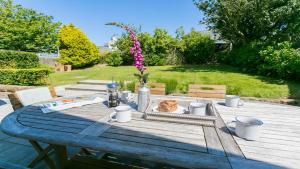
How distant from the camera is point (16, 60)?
28.7ft

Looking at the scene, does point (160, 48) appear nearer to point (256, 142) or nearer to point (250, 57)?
point (250, 57)

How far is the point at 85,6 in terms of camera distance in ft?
39.5

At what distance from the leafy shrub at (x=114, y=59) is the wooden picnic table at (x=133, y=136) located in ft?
43.1

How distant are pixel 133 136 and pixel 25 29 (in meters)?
17.6

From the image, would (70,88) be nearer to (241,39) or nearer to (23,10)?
(241,39)

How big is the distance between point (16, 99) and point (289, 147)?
276cm

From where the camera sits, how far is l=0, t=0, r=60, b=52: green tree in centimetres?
1455

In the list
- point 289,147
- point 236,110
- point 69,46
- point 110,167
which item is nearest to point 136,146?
point 110,167

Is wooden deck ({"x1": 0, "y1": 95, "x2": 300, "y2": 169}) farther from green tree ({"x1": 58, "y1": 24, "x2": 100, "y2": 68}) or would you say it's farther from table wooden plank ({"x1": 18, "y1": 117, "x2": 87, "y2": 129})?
green tree ({"x1": 58, "y1": 24, "x2": 100, "y2": 68})

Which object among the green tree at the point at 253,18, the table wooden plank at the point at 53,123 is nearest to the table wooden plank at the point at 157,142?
the table wooden plank at the point at 53,123

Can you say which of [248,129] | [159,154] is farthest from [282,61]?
[159,154]

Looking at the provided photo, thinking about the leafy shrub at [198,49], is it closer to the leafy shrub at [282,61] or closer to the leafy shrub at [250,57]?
the leafy shrub at [250,57]

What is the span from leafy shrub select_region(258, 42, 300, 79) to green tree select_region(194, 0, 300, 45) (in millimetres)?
2112

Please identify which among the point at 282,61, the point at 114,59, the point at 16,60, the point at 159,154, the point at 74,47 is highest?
the point at 74,47
